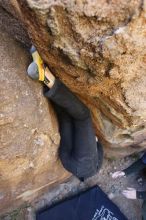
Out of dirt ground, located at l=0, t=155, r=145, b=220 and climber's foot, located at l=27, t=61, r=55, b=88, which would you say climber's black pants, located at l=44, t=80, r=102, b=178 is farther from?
dirt ground, located at l=0, t=155, r=145, b=220

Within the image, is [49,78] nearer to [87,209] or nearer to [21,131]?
[21,131]

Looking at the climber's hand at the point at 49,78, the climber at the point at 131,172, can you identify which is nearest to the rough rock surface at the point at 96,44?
the climber's hand at the point at 49,78

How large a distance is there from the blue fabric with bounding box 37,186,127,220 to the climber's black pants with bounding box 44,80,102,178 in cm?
33

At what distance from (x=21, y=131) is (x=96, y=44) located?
403 millimetres

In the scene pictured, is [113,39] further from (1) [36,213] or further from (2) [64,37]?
(1) [36,213]

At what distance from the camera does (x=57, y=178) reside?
55.1 inches

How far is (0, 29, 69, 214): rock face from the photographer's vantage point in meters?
0.87

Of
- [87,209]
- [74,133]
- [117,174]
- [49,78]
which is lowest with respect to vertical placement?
[87,209]

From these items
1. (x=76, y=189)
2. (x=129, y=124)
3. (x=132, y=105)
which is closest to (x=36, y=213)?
(x=76, y=189)

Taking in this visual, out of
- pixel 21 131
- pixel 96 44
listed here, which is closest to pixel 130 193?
pixel 21 131

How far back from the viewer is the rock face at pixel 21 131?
873 mm

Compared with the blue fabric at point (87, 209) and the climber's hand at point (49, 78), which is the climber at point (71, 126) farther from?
the blue fabric at point (87, 209)

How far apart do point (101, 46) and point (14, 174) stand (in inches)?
24.3

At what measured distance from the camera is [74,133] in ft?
3.68
